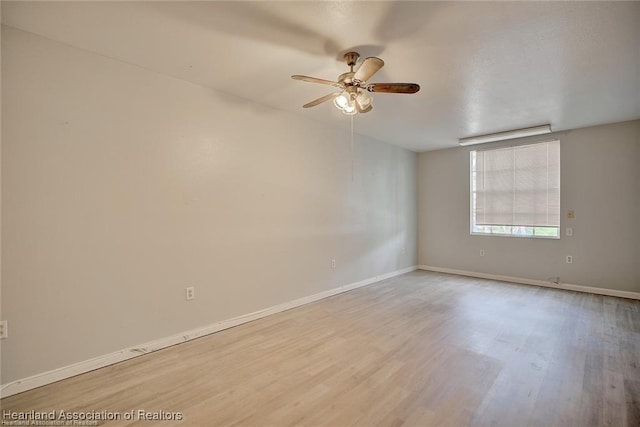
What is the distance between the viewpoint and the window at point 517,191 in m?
4.75

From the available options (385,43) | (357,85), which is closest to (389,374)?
(357,85)

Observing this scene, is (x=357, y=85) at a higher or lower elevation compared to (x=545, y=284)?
higher

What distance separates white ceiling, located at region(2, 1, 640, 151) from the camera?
1876 millimetres

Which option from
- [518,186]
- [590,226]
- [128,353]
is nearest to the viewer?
[128,353]

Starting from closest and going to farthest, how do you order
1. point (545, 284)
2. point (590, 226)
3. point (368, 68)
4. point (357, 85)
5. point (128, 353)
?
point (368, 68)
point (357, 85)
point (128, 353)
point (590, 226)
point (545, 284)

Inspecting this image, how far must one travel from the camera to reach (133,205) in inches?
100

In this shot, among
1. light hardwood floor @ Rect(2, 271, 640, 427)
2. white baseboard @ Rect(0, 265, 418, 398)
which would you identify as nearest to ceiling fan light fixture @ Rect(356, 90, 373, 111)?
light hardwood floor @ Rect(2, 271, 640, 427)

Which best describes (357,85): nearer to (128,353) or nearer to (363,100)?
(363,100)

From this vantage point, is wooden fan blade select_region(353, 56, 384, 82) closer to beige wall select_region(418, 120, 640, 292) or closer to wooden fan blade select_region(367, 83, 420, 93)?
wooden fan blade select_region(367, 83, 420, 93)

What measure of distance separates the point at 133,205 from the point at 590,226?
6029 millimetres

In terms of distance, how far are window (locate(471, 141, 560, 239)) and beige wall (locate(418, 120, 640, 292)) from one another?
129 millimetres

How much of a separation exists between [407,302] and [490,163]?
3.26 meters

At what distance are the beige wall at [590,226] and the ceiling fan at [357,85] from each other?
3928mm

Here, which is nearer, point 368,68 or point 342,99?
point 368,68
